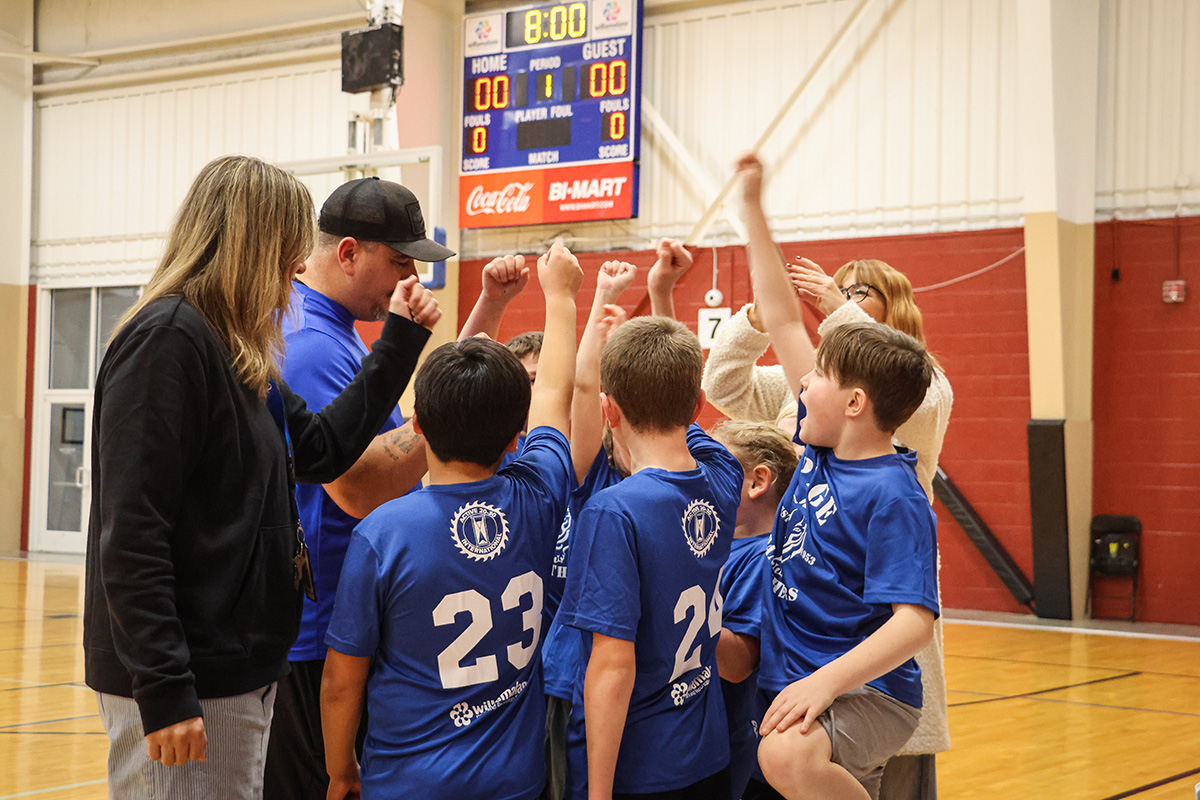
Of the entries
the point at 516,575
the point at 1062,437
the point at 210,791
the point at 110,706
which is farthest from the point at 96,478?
the point at 1062,437

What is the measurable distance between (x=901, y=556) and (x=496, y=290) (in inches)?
40.8

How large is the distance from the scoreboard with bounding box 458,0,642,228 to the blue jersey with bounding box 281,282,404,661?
8372mm

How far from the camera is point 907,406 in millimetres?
2178

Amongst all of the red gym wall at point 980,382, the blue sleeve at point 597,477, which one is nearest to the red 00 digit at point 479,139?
the red gym wall at point 980,382

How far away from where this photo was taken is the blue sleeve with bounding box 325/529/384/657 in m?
1.87

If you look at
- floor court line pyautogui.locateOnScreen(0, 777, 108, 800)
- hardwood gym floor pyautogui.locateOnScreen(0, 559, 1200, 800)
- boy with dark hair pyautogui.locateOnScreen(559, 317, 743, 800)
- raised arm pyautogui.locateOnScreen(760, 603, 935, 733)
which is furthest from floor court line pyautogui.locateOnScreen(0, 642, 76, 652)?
raised arm pyautogui.locateOnScreen(760, 603, 935, 733)

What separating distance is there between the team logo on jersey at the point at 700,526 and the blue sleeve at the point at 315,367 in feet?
2.42

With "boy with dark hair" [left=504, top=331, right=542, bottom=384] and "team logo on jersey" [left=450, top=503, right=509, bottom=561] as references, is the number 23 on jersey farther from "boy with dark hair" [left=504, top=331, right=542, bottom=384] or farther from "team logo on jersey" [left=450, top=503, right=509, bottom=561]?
"boy with dark hair" [left=504, top=331, right=542, bottom=384]

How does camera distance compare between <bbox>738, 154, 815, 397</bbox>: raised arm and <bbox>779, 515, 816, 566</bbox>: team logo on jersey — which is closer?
<bbox>779, 515, 816, 566</bbox>: team logo on jersey

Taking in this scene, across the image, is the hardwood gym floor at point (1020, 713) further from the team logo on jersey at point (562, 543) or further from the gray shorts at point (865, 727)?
the team logo on jersey at point (562, 543)

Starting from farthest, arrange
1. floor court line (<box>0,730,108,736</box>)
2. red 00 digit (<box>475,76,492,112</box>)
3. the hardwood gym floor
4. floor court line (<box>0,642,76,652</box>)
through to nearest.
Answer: red 00 digit (<box>475,76,492,112</box>), floor court line (<box>0,642,76,652</box>), floor court line (<box>0,730,108,736</box>), the hardwood gym floor

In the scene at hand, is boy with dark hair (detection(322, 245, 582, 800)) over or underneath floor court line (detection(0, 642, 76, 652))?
over

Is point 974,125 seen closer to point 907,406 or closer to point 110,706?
point 907,406

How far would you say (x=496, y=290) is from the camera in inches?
98.6
